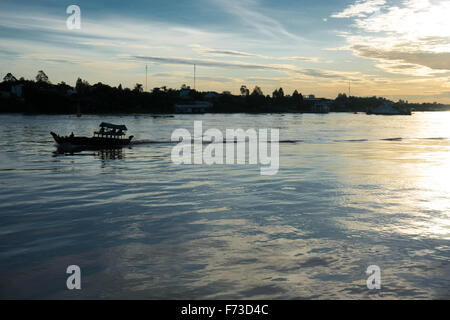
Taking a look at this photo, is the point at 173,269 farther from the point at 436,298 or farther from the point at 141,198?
the point at 141,198

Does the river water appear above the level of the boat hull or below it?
below

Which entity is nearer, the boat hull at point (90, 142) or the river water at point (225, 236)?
the river water at point (225, 236)

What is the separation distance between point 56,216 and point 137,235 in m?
4.57

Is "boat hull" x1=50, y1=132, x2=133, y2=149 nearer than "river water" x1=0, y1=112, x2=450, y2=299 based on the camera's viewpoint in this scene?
No

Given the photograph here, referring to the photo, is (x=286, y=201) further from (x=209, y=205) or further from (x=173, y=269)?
(x=173, y=269)

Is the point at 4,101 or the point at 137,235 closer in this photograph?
the point at 137,235

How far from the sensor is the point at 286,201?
18.9 m

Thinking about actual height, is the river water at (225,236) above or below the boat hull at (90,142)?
below

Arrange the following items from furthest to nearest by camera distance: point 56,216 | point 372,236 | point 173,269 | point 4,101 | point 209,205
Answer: point 4,101, point 209,205, point 56,216, point 372,236, point 173,269

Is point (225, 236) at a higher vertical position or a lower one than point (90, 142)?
lower

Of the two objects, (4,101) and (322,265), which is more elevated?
(4,101)

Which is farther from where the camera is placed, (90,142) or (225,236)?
(90,142)

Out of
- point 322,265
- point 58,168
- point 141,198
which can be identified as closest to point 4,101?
point 58,168
